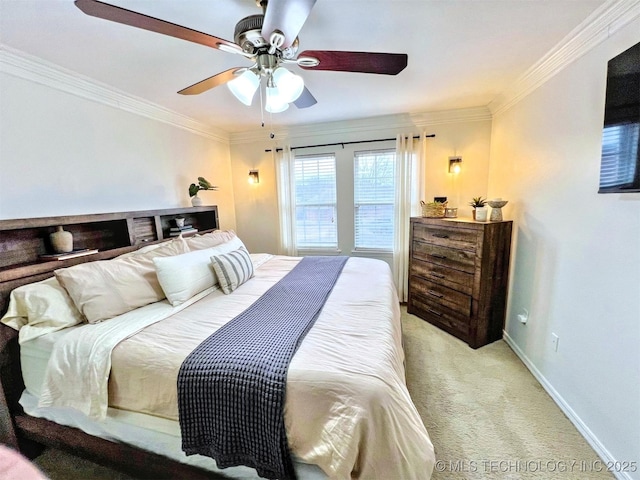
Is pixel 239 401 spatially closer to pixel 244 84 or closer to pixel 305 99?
pixel 244 84

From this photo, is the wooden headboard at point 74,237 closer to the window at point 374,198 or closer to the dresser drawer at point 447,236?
the window at point 374,198

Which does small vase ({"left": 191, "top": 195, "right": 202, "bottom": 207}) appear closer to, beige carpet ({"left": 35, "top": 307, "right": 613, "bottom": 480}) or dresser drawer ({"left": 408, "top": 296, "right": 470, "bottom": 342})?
beige carpet ({"left": 35, "top": 307, "right": 613, "bottom": 480})

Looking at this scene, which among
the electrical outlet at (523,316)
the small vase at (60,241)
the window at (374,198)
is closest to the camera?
the small vase at (60,241)

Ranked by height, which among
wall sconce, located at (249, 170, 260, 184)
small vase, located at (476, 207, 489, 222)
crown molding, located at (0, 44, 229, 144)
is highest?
crown molding, located at (0, 44, 229, 144)

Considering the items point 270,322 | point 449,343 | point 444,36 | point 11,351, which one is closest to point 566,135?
point 444,36

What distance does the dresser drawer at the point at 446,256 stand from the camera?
2.47 metres

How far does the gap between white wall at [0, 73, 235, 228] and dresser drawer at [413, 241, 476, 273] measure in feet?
9.22

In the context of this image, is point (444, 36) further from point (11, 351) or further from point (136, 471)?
point (11, 351)

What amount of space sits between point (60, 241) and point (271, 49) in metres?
1.85

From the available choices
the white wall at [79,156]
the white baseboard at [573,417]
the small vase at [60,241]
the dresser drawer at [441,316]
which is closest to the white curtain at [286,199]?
the white wall at [79,156]

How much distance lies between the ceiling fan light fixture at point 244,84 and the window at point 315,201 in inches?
76.9

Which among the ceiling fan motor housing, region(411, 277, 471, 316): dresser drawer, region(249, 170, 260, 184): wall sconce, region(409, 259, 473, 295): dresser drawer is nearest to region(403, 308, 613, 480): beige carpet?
region(411, 277, 471, 316): dresser drawer

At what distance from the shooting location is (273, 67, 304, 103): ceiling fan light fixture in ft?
4.84

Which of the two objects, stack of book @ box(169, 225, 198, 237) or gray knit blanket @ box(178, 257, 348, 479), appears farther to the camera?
stack of book @ box(169, 225, 198, 237)
